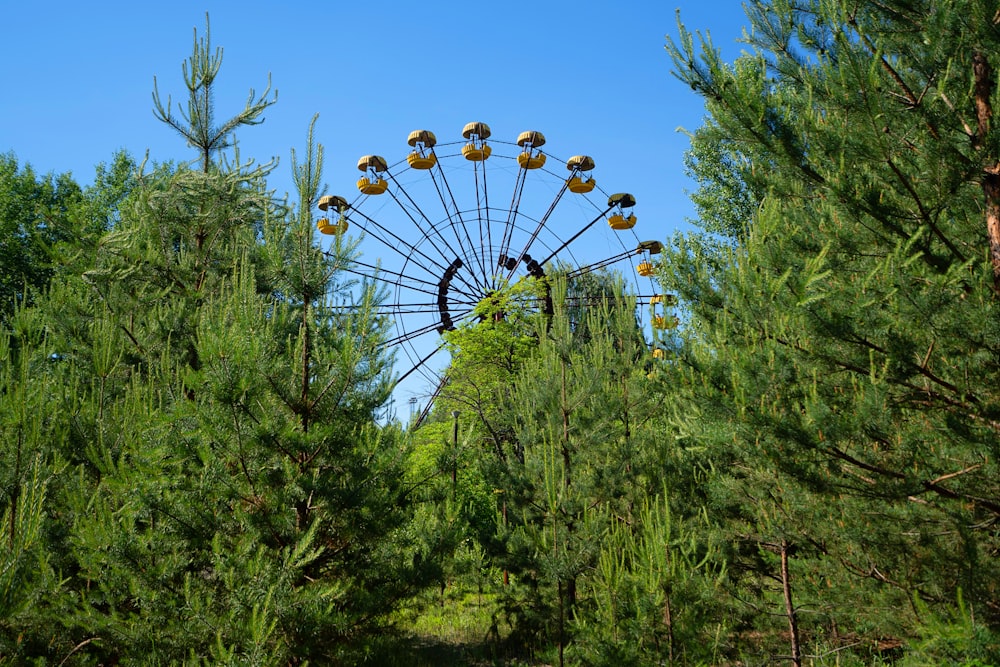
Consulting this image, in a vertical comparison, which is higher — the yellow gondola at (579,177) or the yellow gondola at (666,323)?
the yellow gondola at (579,177)

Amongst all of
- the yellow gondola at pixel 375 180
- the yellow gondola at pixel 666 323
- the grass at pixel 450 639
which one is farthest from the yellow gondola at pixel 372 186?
the yellow gondola at pixel 666 323

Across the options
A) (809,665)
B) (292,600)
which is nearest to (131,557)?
(292,600)

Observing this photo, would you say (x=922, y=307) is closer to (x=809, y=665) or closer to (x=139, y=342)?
(x=809, y=665)

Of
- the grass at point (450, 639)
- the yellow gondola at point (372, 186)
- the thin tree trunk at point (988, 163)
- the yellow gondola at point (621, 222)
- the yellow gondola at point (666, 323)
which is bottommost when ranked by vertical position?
the grass at point (450, 639)

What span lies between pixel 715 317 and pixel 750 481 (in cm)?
147

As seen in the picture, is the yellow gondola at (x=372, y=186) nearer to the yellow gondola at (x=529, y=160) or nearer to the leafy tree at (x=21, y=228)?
the yellow gondola at (x=529, y=160)

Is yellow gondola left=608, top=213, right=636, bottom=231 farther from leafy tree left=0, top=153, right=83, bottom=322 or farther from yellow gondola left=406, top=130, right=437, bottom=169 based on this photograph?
leafy tree left=0, top=153, right=83, bottom=322

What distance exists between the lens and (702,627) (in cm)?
551

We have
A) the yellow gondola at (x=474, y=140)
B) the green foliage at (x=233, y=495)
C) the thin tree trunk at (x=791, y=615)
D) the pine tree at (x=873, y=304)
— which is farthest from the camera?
the yellow gondola at (x=474, y=140)

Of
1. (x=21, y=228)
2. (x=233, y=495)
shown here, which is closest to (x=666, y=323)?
(x=233, y=495)

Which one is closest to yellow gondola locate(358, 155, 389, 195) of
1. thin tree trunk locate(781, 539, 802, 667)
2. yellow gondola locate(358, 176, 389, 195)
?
yellow gondola locate(358, 176, 389, 195)

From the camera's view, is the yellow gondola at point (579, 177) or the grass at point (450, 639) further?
the yellow gondola at point (579, 177)

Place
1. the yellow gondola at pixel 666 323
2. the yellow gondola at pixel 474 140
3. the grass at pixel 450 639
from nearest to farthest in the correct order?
1. the yellow gondola at pixel 666 323
2. the grass at pixel 450 639
3. the yellow gondola at pixel 474 140

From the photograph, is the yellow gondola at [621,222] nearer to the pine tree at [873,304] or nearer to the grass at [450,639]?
the grass at [450,639]
